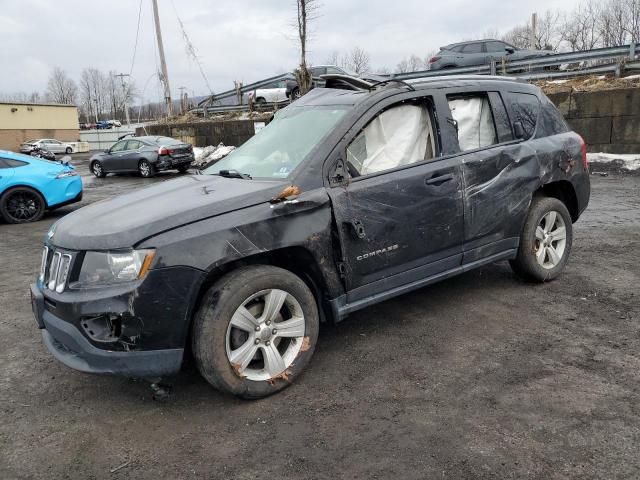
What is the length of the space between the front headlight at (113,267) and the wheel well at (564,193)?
3640 millimetres

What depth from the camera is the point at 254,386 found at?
3129 mm

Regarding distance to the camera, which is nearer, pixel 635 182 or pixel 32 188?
pixel 32 188

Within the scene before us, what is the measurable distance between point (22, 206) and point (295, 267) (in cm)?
894

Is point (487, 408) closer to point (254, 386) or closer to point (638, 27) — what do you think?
point (254, 386)

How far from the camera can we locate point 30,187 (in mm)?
10164

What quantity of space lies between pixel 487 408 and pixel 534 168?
7.83 feet

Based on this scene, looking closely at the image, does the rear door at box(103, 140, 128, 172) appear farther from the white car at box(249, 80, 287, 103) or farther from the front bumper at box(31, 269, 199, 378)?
the front bumper at box(31, 269, 199, 378)

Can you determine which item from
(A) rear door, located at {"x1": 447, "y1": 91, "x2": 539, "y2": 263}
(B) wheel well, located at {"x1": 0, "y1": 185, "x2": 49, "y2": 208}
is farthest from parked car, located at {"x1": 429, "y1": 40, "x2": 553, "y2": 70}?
(A) rear door, located at {"x1": 447, "y1": 91, "x2": 539, "y2": 263}

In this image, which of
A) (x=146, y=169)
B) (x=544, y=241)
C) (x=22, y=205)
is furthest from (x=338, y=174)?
(x=146, y=169)

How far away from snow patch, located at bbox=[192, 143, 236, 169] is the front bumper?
18.4m

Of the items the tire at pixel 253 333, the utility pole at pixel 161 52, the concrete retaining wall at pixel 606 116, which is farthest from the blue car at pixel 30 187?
the utility pole at pixel 161 52

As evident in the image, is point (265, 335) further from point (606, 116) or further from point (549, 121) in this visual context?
point (606, 116)

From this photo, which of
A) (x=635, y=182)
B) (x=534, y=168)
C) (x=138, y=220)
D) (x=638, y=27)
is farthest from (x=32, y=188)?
(x=638, y=27)

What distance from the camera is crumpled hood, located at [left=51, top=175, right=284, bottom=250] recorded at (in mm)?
2922
